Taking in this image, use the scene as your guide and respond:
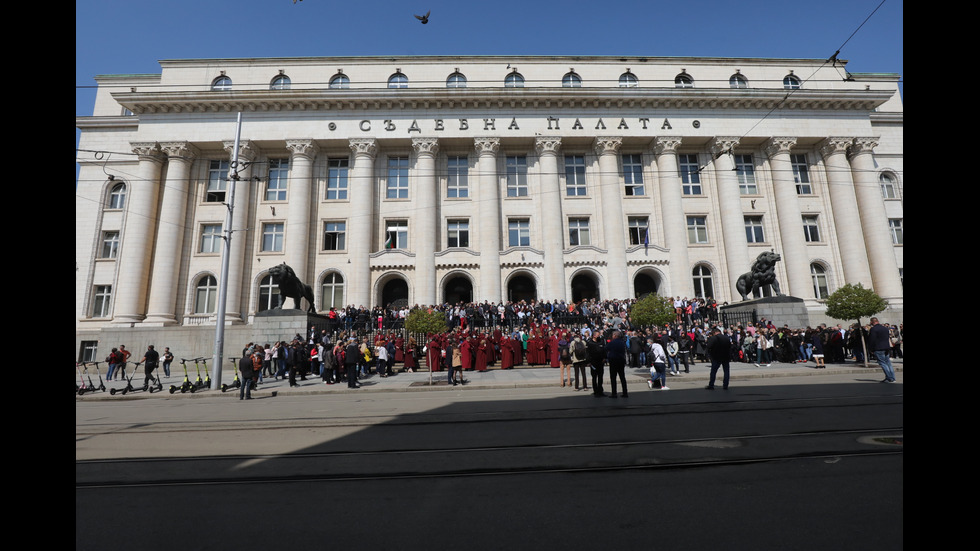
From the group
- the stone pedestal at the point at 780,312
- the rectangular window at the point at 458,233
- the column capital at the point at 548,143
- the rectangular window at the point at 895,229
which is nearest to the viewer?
the stone pedestal at the point at 780,312

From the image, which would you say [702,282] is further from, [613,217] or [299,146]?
[299,146]

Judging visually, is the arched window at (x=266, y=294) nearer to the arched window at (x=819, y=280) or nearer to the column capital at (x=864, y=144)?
the arched window at (x=819, y=280)

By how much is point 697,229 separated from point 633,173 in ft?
20.0

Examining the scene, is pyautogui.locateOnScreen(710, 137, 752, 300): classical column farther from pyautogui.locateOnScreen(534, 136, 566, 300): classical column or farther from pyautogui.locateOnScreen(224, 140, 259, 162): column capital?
pyautogui.locateOnScreen(224, 140, 259, 162): column capital

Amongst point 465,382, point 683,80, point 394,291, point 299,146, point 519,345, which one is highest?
point 683,80

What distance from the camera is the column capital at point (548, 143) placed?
103 ft

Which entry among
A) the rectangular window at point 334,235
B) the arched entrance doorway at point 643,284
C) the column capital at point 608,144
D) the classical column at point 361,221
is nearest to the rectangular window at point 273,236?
the rectangular window at point 334,235

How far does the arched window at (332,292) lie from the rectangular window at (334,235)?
6.46 ft

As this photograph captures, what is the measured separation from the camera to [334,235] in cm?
3145

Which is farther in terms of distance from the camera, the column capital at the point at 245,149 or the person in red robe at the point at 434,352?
the column capital at the point at 245,149

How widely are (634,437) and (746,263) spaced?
93.4 feet

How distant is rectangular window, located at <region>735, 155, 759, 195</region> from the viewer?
32844mm

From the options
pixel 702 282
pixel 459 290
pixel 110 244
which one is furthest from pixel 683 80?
pixel 110 244
